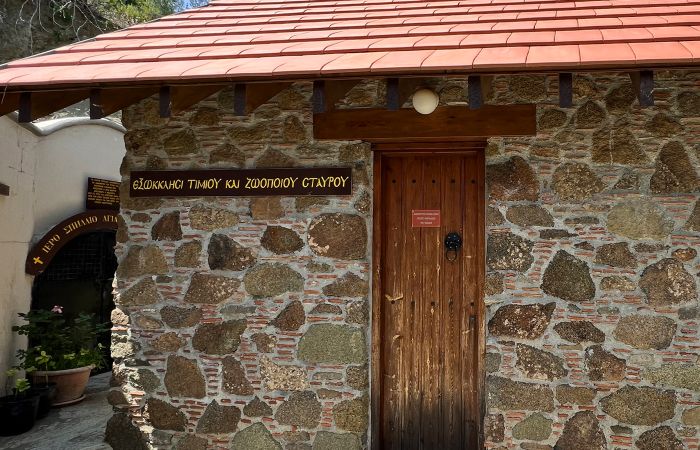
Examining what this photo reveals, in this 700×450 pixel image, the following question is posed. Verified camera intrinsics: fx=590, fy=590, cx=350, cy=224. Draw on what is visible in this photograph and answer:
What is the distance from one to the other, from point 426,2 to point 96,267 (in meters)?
5.61

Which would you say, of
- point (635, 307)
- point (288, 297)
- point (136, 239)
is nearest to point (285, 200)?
point (288, 297)

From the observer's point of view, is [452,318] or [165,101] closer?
[165,101]

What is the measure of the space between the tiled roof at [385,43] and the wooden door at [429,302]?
90cm

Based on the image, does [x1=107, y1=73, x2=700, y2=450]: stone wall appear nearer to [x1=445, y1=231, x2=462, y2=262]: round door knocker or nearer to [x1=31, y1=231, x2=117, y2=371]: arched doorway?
[x1=445, y1=231, x2=462, y2=262]: round door knocker

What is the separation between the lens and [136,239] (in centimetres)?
469

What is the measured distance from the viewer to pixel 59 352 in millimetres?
6719

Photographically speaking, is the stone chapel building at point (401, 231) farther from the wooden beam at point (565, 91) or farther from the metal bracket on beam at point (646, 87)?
the metal bracket on beam at point (646, 87)

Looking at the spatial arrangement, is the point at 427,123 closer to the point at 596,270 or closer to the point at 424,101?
the point at 424,101

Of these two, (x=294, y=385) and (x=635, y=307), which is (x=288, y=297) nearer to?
(x=294, y=385)

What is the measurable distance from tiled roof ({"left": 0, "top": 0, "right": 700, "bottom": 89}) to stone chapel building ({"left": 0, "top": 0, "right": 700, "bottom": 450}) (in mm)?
30

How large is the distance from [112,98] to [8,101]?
0.72m

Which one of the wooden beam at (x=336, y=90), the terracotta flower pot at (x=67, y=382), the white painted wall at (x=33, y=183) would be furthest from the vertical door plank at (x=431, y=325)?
the white painted wall at (x=33, y=183)

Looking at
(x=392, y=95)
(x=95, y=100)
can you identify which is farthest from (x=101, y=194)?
(x=392, y=95)

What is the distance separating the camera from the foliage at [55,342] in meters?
6.45
